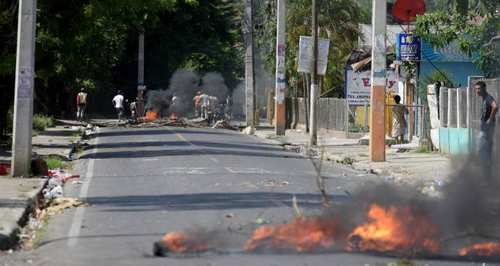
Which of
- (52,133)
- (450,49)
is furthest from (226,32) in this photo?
(450,49)

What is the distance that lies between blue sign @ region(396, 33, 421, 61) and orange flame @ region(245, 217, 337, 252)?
21.8 metres

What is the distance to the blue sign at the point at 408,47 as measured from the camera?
107 feet

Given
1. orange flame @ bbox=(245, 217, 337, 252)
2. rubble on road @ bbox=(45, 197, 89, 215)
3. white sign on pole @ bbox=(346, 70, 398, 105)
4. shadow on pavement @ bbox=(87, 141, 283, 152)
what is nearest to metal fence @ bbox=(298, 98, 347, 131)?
white sign on pole @ bbox=(346, 70, 398, 105)

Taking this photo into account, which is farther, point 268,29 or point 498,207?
point 268,29

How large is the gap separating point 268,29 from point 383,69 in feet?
94.4

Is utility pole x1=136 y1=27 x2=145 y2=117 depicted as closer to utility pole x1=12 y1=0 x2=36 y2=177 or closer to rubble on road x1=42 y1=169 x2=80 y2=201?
rubble on road x1=42 y1=169 x2=80 y2=201

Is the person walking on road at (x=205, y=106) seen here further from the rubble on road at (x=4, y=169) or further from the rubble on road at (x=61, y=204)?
the rubble on road at (x=61, y=204)

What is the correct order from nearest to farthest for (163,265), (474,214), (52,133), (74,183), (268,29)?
1. (163,265)
2. (474,214)
3. (74,183)
4. (52,133)
5. (268,29)

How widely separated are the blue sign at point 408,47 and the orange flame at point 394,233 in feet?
71.7

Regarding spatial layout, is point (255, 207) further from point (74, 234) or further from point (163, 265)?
point (163, 265)

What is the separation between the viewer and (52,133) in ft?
138

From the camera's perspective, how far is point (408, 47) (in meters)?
33.1

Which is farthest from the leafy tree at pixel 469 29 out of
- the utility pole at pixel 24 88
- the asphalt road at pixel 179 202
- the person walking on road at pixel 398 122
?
the utility pole at pixel 24 88

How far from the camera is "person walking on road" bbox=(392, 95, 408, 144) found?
108ft
